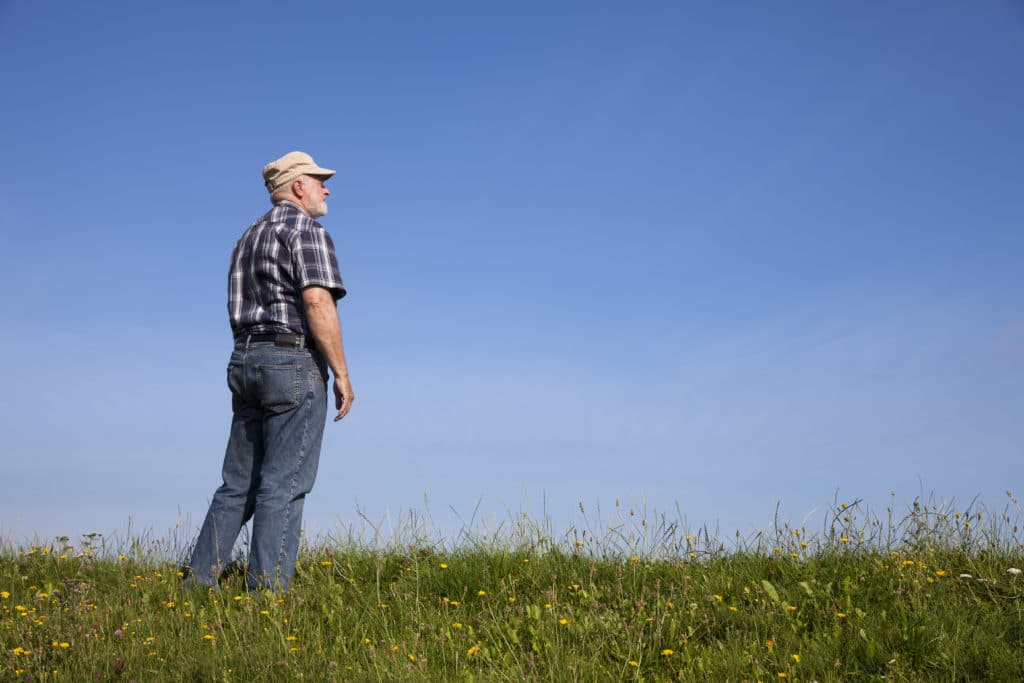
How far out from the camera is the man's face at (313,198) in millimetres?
7301

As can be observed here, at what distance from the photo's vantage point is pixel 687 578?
6.27m

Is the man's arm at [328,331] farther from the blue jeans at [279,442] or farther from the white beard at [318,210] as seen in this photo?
the white beard at [318,210]

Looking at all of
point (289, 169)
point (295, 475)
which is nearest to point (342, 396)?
point (295, 475)

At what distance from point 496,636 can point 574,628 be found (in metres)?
0.54

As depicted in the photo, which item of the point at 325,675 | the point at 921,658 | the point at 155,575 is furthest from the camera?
the point at 155,575

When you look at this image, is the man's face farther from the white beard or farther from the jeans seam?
the jeans seam

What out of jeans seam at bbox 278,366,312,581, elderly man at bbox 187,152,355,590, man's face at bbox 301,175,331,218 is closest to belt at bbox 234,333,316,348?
elderly man at bbox 187,152,355,590

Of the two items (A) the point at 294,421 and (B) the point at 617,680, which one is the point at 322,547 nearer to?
(A) the point at 294,421

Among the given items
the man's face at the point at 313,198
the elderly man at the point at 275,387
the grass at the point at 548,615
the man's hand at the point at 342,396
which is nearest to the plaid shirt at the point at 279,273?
the elderly man at the point at 275,387

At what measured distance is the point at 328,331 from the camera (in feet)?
21.4

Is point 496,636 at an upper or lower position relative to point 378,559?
lower

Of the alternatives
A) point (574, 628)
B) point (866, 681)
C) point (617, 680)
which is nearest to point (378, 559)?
point (574, 628)

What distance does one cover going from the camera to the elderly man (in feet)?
21.5

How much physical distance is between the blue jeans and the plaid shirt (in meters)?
0.22
